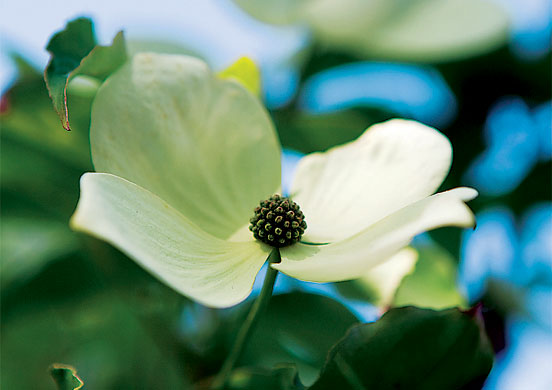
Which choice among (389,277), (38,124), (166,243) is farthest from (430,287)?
(38,124)

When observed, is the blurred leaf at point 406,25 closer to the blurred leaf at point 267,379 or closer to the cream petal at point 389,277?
the cream petal at point 389,277

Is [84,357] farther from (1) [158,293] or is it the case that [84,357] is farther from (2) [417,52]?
(2) [417,52]

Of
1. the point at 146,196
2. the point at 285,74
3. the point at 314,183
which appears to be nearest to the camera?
the point at 146,196

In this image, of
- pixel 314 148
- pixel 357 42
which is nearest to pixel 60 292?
pixel 314 148

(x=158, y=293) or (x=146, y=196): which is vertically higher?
(x=146, y=196)

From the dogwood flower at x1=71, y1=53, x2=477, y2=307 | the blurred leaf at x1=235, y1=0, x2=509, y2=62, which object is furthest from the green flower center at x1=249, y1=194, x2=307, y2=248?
the blurred leaf at x1=235, y1=0, x2=509, y2=62

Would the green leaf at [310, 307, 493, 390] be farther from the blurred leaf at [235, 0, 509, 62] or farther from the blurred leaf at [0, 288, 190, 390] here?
the blurred leaf at [235, 0, 509, 62]
